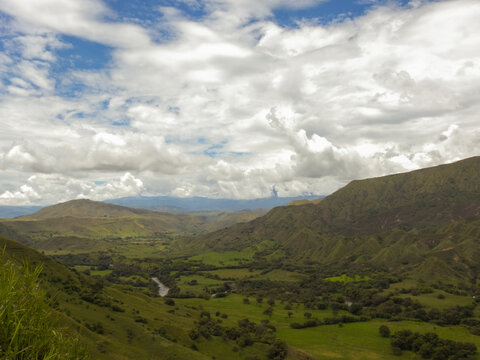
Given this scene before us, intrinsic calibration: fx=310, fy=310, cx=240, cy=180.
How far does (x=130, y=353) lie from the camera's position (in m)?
77.4

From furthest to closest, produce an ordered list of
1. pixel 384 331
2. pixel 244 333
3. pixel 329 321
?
pixel 329 321, pixel 384 331, pixel 244 333

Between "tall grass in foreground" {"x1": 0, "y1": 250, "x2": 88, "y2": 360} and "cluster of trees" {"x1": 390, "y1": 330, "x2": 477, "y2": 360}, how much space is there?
140 metres

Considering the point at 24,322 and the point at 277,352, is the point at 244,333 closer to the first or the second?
the point at 277,352

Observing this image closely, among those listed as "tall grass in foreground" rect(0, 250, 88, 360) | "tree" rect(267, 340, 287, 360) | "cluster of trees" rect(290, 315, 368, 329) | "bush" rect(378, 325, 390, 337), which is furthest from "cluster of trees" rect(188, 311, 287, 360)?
"tall grass in foreground" rect(0, 250, 88, 360)

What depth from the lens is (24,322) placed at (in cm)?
977

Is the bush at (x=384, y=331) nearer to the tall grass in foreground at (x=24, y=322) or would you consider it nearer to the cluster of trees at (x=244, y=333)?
the cluster of trees at (x=244, y=333)

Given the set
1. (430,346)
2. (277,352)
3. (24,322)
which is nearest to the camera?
(24,322)

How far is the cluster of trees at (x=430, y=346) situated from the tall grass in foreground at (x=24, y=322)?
14038 centimetres

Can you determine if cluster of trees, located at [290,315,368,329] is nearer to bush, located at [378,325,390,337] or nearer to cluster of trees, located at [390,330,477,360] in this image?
bush, located at [378,325,390,337]

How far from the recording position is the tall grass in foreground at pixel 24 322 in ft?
29.1

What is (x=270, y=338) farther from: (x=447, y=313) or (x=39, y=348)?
(x=39, y=348)

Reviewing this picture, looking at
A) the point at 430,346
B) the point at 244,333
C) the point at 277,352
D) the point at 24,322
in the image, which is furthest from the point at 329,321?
the point at 24,322

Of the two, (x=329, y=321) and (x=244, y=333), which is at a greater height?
(x=244, y=333)

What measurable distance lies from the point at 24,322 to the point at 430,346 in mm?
148438
